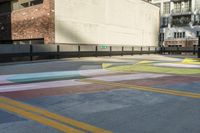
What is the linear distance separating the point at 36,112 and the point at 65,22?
73.6 ft

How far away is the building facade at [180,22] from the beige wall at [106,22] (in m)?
20.8

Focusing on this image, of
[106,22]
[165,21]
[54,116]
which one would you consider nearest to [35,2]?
[106,22]

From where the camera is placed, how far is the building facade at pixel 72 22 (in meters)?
26.9

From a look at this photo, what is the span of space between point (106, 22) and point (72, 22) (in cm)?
582

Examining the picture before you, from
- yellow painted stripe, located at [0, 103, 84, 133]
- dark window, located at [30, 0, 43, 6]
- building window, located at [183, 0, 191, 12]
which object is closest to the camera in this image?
yellow painted stripe, located at [0, 103, 84, 133]

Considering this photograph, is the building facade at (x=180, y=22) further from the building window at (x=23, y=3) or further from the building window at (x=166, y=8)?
the building window at (x=23, y=3)

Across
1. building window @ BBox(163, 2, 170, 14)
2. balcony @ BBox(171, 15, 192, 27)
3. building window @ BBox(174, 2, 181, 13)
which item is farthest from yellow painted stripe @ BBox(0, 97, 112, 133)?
building window @ BBox(163, 2, 170, 14)

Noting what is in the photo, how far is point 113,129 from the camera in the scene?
15.1 feet

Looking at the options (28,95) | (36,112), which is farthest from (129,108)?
(28,95)

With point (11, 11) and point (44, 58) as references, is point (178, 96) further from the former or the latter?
point (11, 11)

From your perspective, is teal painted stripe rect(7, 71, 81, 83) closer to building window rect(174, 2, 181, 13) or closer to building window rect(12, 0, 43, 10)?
building window rect(12, 0, 43, 10)

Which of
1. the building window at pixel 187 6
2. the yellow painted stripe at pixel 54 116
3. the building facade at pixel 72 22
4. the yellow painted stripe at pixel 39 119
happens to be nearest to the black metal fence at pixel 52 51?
the building facade at pixel 72 22

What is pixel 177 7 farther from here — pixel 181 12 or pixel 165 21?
pixel 165 21

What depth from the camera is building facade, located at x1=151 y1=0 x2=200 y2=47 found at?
205 ft
